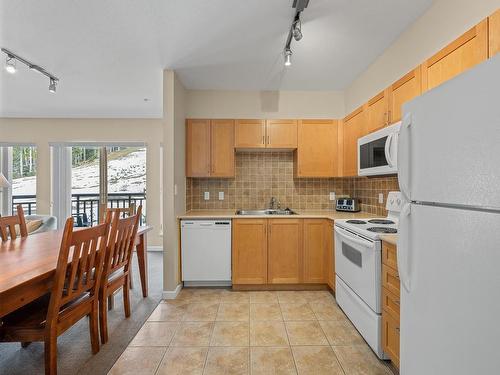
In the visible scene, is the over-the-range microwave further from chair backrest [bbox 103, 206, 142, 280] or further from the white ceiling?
chair backrest [bbox 103, 206, 142, 280]

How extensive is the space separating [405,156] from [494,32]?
0.83m

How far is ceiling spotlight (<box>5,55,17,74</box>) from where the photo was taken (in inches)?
98.7

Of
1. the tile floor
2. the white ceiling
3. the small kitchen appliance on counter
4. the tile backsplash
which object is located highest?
the white ceiling

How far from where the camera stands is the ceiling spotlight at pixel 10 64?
2506mm

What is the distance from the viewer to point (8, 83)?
10.6 feet

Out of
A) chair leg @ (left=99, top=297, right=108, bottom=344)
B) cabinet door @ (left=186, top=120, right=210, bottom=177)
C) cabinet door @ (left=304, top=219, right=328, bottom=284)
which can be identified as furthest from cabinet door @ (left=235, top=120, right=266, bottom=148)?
chair leg @ (left=99, top=297, right=108, bottom=344)

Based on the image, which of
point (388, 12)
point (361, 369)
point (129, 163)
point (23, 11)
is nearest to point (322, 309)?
point (361, 369)

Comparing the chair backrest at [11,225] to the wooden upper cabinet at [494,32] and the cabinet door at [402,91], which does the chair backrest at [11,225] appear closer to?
the cabinet door at [402,91]

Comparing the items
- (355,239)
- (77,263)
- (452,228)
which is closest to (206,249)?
(77,263)

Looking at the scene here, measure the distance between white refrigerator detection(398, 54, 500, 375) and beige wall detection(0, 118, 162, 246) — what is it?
4.40 metres

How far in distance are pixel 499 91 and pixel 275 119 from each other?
2.81 metres

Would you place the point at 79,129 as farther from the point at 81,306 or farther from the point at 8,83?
the point at 81,306

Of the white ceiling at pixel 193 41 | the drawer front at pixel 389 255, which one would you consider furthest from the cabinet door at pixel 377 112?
the drawer front at pixel 389 255

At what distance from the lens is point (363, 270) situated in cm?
198
